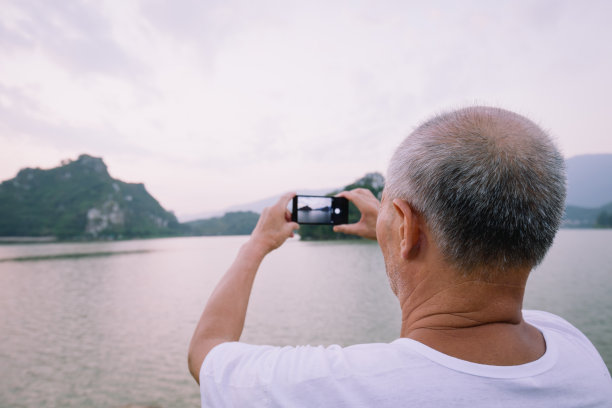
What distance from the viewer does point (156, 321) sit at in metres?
18.2

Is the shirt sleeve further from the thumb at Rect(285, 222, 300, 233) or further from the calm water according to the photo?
the calm water

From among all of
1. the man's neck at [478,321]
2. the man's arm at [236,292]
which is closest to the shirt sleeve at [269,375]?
the man's arm at [236,292]

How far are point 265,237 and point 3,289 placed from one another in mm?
37089

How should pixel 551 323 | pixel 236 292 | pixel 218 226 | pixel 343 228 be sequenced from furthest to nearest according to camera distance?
pixel 218 226, pixel 343 228, pixel 236 292, pixel 551 323

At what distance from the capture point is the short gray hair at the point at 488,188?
92cm

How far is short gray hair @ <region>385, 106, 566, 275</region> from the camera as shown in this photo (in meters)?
0.92

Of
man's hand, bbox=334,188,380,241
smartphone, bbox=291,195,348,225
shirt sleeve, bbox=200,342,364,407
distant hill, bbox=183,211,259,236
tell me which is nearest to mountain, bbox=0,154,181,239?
distant hill, bbox=183,211,259,236

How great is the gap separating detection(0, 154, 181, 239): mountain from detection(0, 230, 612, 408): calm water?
11715cm

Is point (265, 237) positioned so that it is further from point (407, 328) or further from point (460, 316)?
point (460, 316)

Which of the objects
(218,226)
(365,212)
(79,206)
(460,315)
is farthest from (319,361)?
(79,206)

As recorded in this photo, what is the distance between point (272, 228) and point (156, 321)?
19207 mm

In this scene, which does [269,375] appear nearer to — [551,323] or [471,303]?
[471,303]

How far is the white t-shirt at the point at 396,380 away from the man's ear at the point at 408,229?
260mm

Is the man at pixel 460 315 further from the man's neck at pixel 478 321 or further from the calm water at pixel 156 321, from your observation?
the calm water at pixel 156 321
